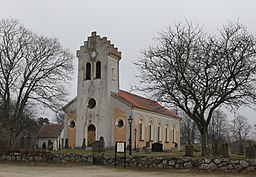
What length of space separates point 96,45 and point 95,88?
16.6 feet

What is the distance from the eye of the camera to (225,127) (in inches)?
3184

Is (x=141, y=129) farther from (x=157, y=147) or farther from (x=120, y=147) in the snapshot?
(x=120, y=147)

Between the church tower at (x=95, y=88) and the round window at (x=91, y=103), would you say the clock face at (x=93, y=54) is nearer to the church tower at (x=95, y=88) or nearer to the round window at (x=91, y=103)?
the church tower at (x=95, y=88)

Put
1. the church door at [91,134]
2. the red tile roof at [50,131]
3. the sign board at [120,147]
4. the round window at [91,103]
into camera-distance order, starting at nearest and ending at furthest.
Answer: the sign board at [120,147] → the church door at [91,134] → the round window at [91,103] → the red tile roof at [50,131]

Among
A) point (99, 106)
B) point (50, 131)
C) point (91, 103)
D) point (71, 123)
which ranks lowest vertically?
point (50, 131)

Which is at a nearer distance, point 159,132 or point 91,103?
point 91,103

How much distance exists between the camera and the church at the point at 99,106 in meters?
40.5

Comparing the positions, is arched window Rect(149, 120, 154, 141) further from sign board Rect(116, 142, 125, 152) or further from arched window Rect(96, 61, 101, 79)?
sign board Rect(116, 142, 125, 152)

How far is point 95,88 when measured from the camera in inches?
1623

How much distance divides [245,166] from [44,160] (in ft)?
48.0

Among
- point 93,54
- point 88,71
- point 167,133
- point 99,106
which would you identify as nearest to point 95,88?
point 99,106

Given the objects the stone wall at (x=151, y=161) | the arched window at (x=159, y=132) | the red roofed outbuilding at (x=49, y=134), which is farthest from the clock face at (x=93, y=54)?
the red roofed outbuilding at (x=49, y=134)

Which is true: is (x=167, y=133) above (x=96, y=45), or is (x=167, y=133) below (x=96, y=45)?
below

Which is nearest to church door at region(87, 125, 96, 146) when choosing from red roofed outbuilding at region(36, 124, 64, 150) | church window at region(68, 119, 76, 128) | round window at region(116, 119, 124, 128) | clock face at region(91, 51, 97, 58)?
church window at region(68, 119, 76, 128)
